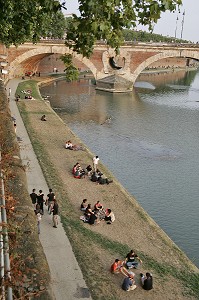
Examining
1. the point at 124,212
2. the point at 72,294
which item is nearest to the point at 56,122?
the point at 124,212

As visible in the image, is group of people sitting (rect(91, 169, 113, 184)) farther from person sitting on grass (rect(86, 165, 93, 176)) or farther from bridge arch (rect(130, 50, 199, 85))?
bridge arch (rect(130, 50, 199, 85))

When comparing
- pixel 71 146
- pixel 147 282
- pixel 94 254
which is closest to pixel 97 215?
pixel 94 254

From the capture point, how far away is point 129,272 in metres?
14.0

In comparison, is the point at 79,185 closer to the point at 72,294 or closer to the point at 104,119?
the point at 72,294

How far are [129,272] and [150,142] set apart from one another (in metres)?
22.6

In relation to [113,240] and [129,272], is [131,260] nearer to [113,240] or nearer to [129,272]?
[129,272]

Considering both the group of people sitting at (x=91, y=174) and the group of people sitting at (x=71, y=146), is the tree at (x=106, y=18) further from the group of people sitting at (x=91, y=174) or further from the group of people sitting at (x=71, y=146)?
the group of people sitting at (x=71, y=146)

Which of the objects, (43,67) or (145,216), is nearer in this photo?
(145,216)

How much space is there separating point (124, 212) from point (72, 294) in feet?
25.7

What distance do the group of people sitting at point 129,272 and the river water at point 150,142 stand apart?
4.27 m

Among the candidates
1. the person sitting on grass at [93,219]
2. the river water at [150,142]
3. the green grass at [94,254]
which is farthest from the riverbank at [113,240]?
the river water at [150,142]

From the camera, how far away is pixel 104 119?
1757 inches

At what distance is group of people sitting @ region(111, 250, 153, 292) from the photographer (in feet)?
43.7

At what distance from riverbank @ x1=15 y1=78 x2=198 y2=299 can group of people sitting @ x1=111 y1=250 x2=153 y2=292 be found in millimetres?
212
